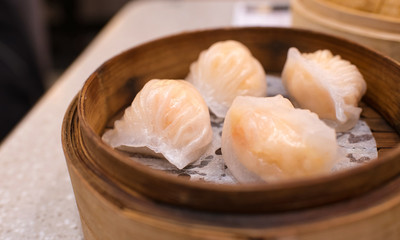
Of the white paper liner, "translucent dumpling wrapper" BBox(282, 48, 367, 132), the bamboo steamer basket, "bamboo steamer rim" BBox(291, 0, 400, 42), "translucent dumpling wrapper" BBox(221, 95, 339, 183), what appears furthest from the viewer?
"bamboo steamer rim" BBox(291, 0, 400, 42)

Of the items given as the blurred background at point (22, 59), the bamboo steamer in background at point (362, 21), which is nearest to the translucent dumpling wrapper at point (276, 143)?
the bamboo steamer in background at point (362, 21)

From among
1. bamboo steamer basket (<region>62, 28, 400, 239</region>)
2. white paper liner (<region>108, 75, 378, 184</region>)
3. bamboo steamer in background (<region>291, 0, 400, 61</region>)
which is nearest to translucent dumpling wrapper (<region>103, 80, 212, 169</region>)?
white paper liner (<region>108, 75, 378, 184</region>)

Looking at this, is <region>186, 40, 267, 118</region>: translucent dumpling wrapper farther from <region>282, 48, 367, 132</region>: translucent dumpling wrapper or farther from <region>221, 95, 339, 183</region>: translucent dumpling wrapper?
<region>221, 95, 339, 183</region>: translucent dumpling wrapper

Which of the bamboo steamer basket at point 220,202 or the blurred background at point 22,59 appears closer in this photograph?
the bamboo steamer basket at point 220,202

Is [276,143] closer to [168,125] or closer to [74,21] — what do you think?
[168,125]

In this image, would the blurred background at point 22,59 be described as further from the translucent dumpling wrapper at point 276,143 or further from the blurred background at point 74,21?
the translucent dumpling wrapper at point 276,143

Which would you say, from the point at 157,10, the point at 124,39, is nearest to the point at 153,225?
the point at 124,39

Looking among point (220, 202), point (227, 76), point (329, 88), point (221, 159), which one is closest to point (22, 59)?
point (227, 76)
